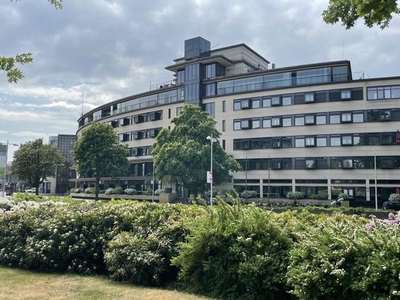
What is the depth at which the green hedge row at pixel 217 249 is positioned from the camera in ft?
18.1

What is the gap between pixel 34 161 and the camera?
63.4 m

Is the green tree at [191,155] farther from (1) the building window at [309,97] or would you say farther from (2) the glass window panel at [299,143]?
(1) the building window at [309,97]

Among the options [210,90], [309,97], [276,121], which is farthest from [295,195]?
[210,90]

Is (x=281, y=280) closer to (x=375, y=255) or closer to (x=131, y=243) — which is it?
(x=375, y=255)

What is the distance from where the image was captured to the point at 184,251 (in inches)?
293

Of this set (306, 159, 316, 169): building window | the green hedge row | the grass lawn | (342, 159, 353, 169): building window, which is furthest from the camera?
(306, 159, 316, 169): building window

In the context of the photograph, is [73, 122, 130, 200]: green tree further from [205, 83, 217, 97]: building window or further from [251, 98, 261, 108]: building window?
[251, 98, 261, 108]: building window

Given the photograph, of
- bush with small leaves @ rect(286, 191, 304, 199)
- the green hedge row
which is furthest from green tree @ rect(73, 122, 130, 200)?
the green hedge row

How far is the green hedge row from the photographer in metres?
5.51

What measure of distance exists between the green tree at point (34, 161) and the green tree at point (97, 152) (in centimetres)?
1170

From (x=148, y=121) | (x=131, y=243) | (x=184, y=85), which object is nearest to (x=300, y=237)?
(x=131, y=243)

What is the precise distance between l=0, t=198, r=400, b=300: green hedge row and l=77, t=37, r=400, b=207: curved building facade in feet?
137

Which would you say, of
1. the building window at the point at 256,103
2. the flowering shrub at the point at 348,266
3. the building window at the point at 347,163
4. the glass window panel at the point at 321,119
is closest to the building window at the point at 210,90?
the building window at the point at 256,103

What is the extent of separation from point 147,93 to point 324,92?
3169 cm
